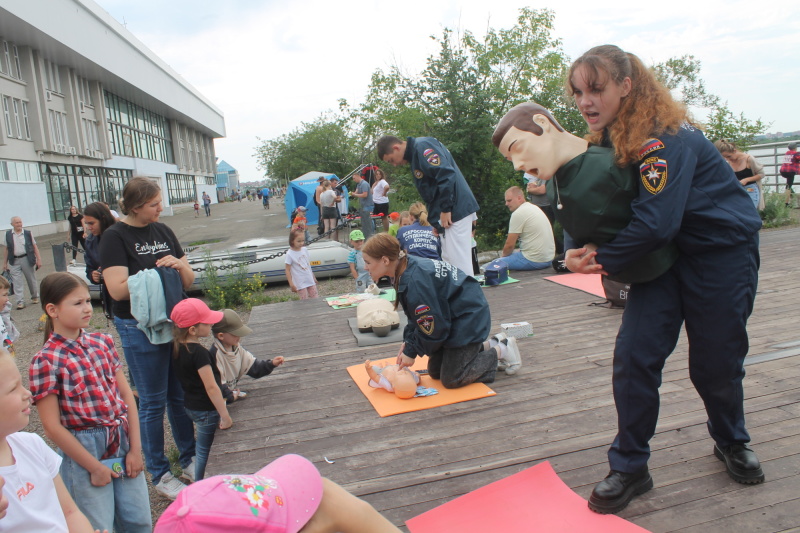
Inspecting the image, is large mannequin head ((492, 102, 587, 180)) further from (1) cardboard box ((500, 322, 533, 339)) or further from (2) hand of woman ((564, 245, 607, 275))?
(1) cardboard box ((500, 322, 533, 339))

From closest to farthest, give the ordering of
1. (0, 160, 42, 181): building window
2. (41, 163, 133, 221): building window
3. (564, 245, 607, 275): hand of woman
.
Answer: (564, 245, 607, 275): hand of woman
(0, 160, 42, 181): building window
(41, 163, 133, 221): building window

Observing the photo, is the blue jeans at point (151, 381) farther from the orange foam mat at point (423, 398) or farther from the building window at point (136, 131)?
the building window at point (136, 131)

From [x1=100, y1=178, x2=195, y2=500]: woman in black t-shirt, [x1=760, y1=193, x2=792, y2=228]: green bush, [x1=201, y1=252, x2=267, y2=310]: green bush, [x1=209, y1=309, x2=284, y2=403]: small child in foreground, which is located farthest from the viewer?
[x1=760, y1=193, x2=792, y2=228]: green bush

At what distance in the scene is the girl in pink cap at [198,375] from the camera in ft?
10.4

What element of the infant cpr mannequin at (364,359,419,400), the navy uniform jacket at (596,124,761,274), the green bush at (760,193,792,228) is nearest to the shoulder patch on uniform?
the navy uniform jacket at (596,124,761,274)

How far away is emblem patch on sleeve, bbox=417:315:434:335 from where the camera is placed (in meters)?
3.46

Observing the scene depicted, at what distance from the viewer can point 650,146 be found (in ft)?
6.36

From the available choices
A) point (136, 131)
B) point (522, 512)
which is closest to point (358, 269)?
point (522, 512)

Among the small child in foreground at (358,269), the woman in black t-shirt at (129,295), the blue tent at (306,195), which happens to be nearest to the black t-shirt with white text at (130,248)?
the woman in black t-shirt at (129,295)

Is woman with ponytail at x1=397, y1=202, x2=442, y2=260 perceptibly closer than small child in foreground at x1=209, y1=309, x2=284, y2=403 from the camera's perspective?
No

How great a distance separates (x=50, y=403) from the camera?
7.45 feet

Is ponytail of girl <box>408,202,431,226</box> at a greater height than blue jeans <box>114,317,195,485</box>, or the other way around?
ponytail of girl <box>408,202,431,226</box>

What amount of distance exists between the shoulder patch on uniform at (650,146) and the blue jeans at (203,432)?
2777 millimetres

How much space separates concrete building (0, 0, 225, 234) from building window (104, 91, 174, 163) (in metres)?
0.09
